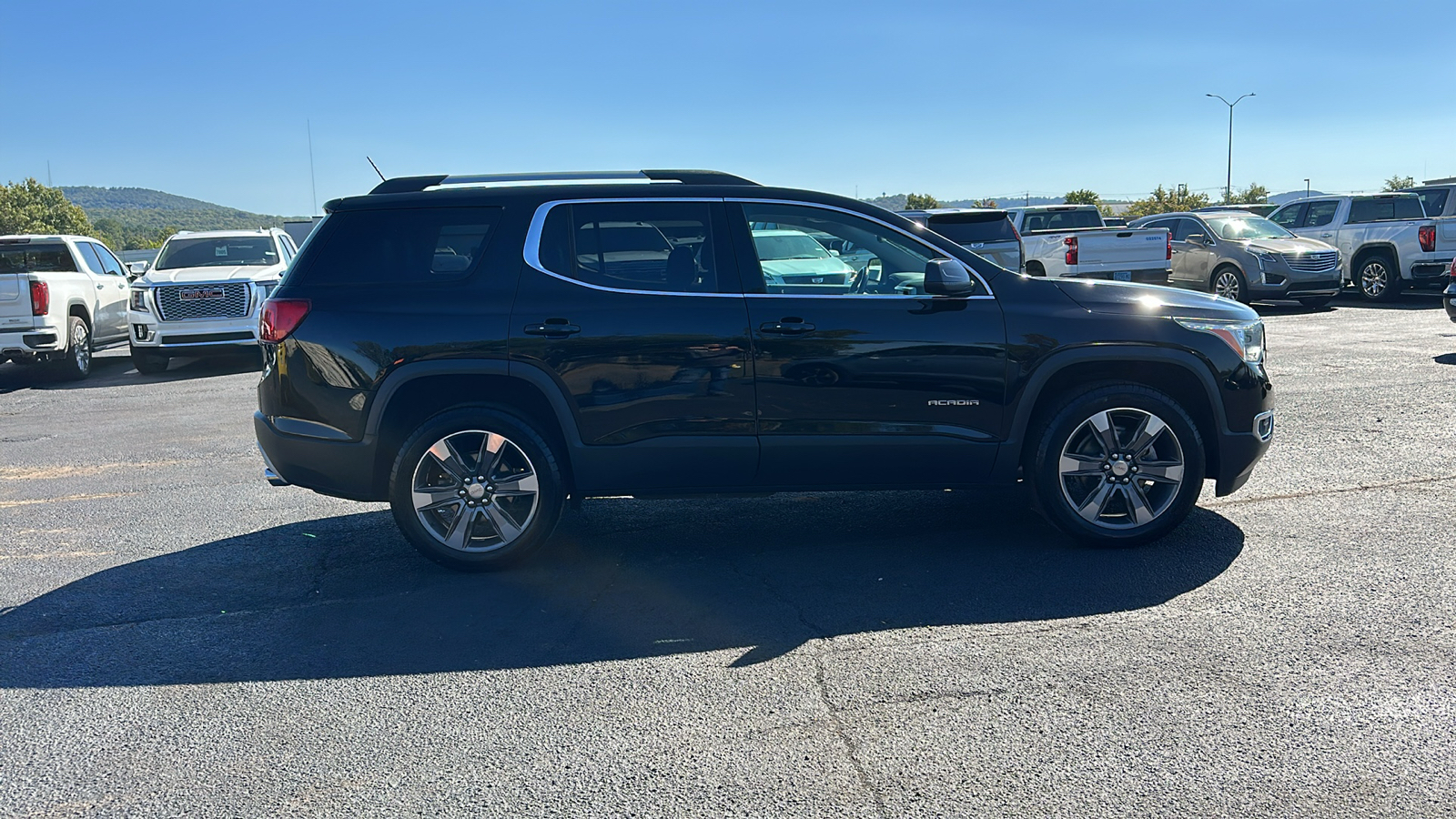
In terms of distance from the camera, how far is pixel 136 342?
49.3 ft

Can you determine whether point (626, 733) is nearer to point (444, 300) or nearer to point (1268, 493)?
point (444, 300)

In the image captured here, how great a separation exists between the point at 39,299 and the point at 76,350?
1.06 m

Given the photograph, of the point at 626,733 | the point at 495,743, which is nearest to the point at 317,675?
the point at 495,743

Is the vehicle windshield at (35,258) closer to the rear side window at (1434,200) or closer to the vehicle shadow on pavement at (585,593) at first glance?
the vehicle shadow on pavement at (585,593)

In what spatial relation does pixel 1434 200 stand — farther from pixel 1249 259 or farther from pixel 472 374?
pixel 472 374

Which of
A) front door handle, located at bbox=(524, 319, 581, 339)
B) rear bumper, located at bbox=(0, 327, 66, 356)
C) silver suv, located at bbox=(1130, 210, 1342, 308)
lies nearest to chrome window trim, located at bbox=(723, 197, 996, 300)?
front door handle, located at bbox=(524, 319, 581, 339)

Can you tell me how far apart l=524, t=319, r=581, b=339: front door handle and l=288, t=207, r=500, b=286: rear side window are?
43 centimetres

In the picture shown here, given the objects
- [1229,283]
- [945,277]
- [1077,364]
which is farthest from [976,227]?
[945,277]

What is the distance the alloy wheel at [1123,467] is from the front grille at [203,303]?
12.4 metres

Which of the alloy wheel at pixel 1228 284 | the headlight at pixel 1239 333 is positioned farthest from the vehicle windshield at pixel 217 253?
the alloy wheel at pixel 1228 284

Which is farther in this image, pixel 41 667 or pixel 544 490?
pixel 544 490

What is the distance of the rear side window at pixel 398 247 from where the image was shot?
546 cm

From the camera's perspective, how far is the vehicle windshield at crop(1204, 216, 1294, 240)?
20047 mm

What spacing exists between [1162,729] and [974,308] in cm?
237
